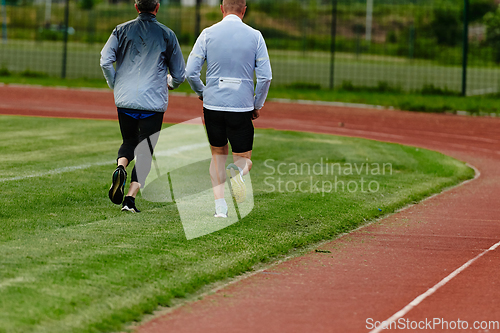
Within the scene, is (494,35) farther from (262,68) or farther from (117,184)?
(117,184)

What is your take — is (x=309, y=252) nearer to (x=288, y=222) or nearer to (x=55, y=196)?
(x=288, y=222)

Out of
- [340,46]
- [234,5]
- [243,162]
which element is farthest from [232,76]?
[340,46]

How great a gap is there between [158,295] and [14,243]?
4.81 feet

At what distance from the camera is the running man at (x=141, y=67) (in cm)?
659

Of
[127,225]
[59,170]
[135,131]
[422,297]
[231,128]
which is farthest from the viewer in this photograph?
[59,170]

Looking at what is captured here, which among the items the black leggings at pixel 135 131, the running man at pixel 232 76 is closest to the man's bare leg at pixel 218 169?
the running man at pixel 232 76

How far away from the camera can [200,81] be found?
6.45 meters

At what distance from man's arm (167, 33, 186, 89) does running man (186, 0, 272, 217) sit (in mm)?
301

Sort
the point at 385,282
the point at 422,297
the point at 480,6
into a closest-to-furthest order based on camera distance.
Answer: the point at 422,297 → the point at 385,282 → the point at 480,6

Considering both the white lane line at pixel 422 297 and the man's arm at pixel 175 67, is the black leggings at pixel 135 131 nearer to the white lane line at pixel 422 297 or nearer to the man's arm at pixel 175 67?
the man's arm at pixel 175 67

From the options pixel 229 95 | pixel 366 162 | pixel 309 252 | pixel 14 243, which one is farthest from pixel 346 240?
pixel 366 162

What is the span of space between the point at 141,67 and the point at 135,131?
25.1 inches

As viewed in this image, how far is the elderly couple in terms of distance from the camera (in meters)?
6.38

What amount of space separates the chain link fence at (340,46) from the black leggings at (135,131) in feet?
52.6
